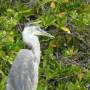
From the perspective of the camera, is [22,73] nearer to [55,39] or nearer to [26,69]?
[26,69]

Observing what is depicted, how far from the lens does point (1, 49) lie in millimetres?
7023

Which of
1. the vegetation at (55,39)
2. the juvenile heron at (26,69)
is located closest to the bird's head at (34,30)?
the juvenile heron at (26,69)

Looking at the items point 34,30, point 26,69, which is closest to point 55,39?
point 34,30

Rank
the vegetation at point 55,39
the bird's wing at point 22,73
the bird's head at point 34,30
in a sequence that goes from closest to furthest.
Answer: the bird's wing at point 22,73
the bird's head at point 34,30
the vegetation at point 55,39

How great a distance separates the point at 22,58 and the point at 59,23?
127cm

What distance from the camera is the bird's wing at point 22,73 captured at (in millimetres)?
6047

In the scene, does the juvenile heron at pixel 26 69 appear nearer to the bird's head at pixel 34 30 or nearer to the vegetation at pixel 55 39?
the bird's head at pixel 34 30

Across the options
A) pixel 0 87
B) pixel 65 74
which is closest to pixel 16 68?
pixel 0 87

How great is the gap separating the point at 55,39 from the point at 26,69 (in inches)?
55.6

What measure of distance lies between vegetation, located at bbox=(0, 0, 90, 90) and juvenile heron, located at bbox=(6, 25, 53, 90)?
0.53 metres

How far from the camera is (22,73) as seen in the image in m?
6.11

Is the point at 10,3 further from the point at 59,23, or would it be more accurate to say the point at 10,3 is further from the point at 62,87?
the point at 62,87

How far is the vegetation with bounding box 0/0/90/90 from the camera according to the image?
23.2 feet

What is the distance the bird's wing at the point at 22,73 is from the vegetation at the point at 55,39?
69 cm
